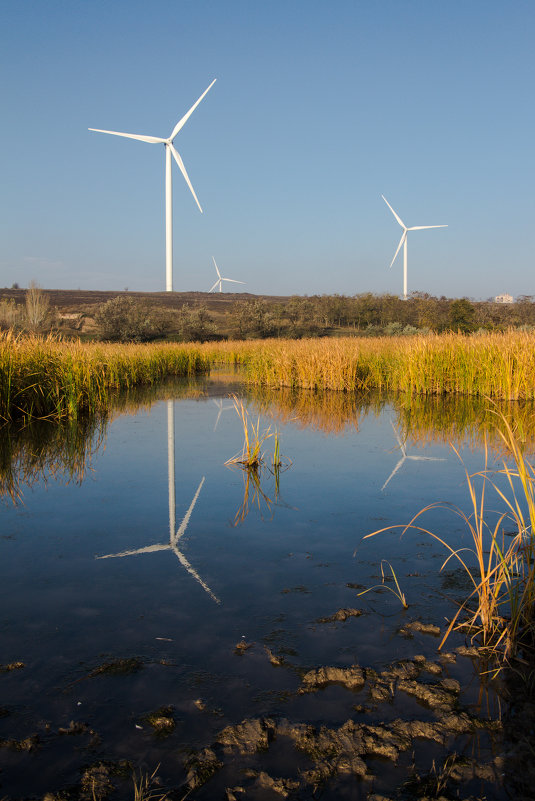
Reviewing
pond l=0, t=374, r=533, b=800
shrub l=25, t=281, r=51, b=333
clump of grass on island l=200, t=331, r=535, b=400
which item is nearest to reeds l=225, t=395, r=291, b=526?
pond l=0, t=374, r=533, b=800

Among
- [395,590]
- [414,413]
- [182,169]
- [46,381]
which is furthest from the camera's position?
[182,169]

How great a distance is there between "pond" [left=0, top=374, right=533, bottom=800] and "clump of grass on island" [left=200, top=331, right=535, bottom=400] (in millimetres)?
7235

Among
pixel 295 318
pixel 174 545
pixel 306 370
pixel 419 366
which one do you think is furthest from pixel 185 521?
pixel 295 318

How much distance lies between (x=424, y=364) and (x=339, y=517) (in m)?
10.4

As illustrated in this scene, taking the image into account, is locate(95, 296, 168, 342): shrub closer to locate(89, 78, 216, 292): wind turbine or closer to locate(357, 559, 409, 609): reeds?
locate(89, 78, 216, 292): wind turbine

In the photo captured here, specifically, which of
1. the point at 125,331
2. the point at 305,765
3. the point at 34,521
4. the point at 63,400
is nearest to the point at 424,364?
the point at 63,400

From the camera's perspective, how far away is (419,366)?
587 inches

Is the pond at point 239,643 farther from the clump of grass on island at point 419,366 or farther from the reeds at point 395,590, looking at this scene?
the clump of grass on island at point 419,366

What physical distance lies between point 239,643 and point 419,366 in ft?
41.7

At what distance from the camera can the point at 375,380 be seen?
17.5 m

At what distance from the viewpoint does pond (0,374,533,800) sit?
86.1 inches

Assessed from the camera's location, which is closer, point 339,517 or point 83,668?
point 83,668

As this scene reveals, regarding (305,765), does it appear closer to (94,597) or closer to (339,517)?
(94,597)

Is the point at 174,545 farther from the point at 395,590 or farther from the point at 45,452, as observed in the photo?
the point at 45,452
